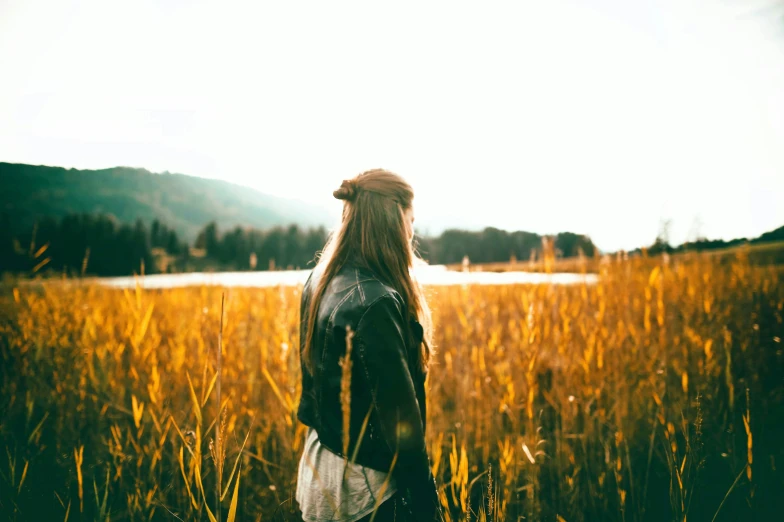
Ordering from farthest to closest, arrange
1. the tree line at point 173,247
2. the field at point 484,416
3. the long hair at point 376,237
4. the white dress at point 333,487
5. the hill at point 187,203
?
the hill at point 187,203, the tree line at point 173,247, the field at point 484,416, the long hair at point 376,237, the white dress at point 333,487

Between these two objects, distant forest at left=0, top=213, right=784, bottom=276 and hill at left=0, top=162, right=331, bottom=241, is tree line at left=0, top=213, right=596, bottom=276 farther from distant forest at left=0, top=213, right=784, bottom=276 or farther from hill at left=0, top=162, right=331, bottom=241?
hill at left=0, top=162, right=331, bottom=241

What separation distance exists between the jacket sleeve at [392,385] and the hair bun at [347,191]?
461 mm

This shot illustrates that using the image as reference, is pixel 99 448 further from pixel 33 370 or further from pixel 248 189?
pixel 248 189

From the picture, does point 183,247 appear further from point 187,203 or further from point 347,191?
point 187,203

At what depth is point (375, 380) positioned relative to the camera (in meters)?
1.02

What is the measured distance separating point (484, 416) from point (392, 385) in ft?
5.36

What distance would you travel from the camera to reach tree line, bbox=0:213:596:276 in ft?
9.29

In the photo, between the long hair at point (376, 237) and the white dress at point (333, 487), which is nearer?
the white dress at point (333, 487)

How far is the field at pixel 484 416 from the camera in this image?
171 cm

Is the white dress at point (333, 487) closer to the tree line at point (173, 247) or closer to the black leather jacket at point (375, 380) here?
the black leather jacket at point (375, 380)

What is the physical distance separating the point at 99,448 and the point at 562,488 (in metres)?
2.64

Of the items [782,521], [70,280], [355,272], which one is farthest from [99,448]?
[782,521]

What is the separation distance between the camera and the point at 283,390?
2.50 metres

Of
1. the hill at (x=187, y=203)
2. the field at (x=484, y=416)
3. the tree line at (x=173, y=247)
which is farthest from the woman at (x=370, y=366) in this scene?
the hill at (x=187, y=203)
